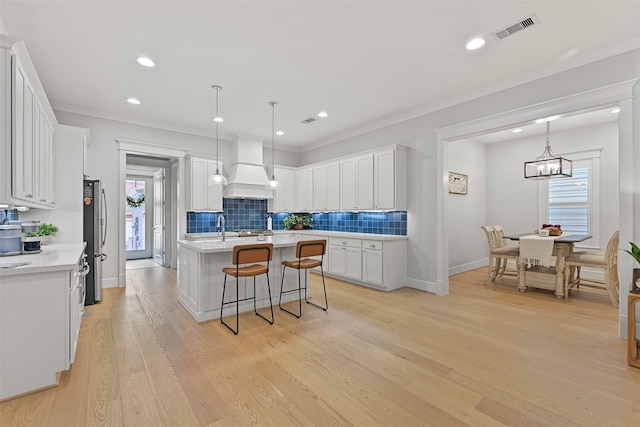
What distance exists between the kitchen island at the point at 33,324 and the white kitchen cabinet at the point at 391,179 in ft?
13.6

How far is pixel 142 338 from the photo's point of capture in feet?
9.84

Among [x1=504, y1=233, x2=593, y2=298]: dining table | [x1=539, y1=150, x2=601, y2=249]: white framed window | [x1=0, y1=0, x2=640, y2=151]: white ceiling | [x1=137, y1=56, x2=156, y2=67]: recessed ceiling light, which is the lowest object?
[x1=504, y1=233, x2=593, y2=298]: dining table

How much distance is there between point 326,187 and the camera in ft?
20.8

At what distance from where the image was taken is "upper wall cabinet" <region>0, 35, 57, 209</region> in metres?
2.12

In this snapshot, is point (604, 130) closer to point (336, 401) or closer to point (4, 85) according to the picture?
point (336, 401)

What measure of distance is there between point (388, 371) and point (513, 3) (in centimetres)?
315

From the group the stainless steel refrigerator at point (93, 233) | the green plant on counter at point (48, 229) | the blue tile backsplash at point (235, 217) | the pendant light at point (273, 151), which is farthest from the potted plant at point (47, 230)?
the pendant light at point (273, 151)

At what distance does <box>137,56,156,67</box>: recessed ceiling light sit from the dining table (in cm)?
588

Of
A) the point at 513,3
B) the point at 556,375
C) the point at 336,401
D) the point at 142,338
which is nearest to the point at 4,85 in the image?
the point at 142,338

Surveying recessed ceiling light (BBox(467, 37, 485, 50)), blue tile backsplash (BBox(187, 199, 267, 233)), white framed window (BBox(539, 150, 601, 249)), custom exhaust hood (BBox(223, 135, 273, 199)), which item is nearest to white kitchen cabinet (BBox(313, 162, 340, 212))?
custom exhaust hood (BBox(223, 135, 273, 199))

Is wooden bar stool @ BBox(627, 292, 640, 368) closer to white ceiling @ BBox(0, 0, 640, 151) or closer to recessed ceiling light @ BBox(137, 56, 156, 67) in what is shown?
white ceiling @ BBox(0, 0, 640, 151)

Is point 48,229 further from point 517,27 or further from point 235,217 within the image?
point 517,27

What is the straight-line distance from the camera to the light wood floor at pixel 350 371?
188cm

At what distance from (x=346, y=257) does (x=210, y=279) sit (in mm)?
2601
